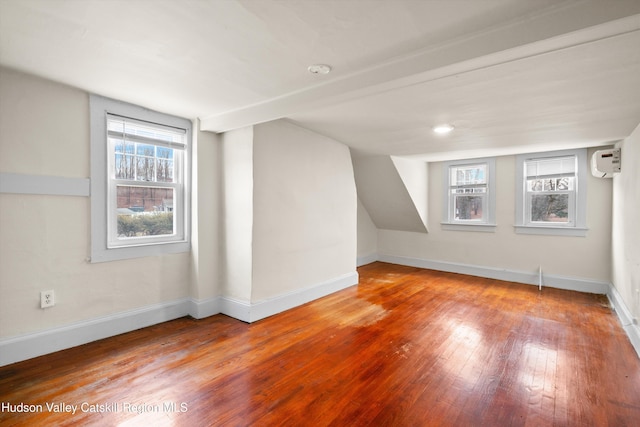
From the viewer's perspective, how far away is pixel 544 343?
281cm

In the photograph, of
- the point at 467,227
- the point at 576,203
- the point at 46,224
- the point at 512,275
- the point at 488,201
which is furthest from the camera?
the point at 467,227

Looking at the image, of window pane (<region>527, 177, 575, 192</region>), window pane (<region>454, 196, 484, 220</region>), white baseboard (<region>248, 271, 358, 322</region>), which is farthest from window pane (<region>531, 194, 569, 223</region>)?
white baseboard (<region>248, 271, 358, 322</region>)

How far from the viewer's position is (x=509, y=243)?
5.10 m

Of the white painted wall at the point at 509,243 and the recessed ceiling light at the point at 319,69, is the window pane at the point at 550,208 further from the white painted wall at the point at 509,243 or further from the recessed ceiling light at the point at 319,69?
the recessed ceiling light at the point at 319,69

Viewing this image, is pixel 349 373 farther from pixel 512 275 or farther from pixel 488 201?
pixel 488 201

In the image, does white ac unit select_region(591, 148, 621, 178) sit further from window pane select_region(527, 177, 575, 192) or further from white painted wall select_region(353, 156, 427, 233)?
white painted wall select_region(353, 156, 427, 233)

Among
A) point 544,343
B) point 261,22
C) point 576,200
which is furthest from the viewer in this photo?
point 576,200

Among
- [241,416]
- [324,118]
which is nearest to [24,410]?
[241,416]

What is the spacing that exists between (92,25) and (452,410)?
299 centimetres

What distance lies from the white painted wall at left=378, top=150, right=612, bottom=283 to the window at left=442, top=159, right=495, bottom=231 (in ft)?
0.38

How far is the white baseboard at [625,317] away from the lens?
8.84 feet

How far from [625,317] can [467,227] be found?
2.59 meters

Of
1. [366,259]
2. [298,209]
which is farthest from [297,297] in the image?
[366,259]

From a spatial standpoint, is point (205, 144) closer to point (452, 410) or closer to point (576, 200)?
point (452, 410)
